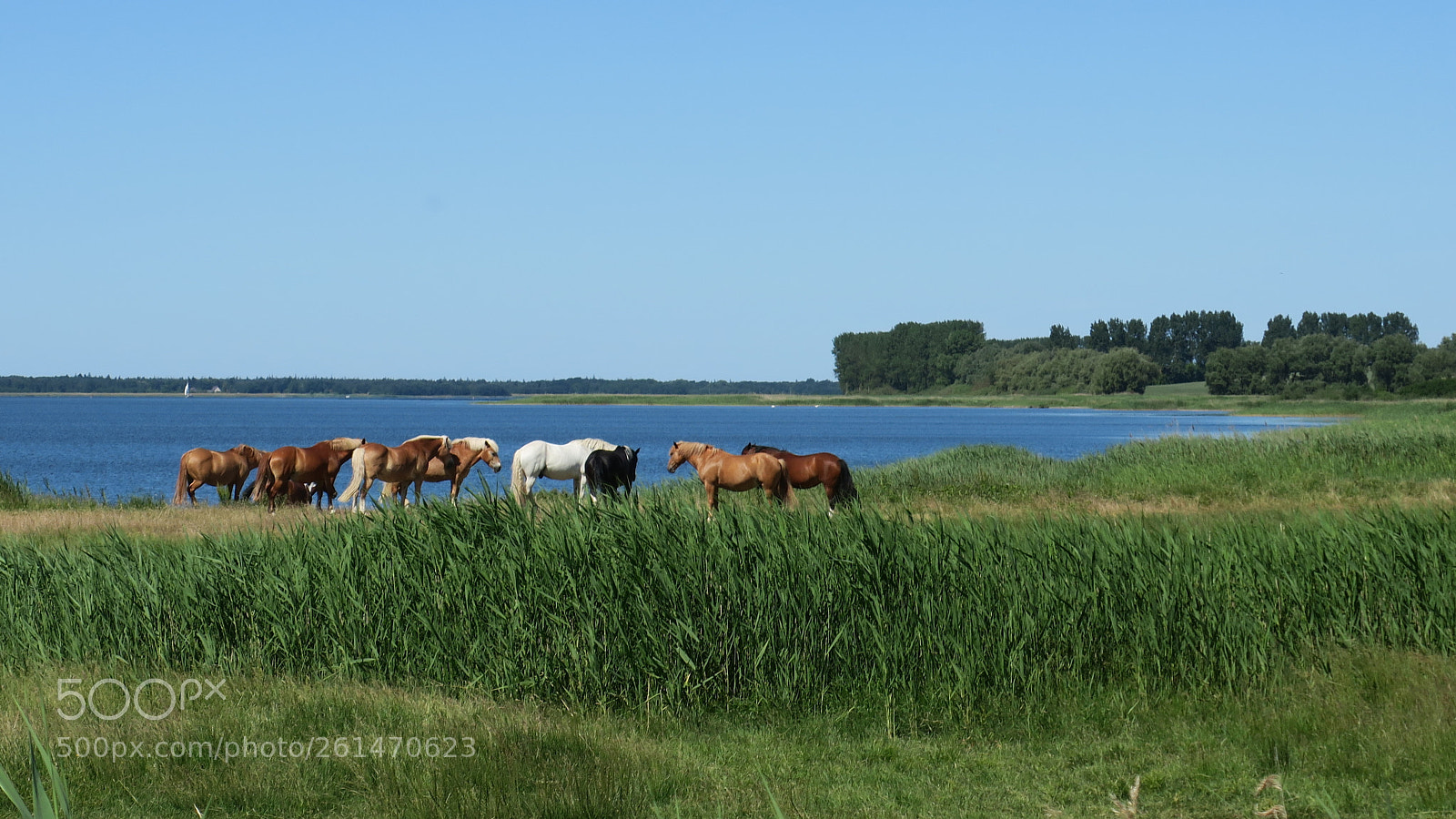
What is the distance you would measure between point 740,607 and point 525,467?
13.8 metres

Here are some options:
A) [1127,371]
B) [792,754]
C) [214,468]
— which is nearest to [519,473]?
[214,468]

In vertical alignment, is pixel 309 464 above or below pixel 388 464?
below

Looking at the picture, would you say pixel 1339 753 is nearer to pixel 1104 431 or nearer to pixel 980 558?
pixel 980 558

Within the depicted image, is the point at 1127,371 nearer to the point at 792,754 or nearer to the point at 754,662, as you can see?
the point at 754,662

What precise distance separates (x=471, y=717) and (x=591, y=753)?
43.9 inches

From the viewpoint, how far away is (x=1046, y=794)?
25.1ft

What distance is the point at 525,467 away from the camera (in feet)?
75.8

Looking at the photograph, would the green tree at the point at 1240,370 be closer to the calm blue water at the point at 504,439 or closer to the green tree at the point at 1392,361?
the calm blue water at the point at 504,439

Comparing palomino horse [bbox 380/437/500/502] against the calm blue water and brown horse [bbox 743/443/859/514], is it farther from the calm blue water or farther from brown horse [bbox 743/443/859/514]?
the calm blue water

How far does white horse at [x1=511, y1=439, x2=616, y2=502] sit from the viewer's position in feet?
75.4

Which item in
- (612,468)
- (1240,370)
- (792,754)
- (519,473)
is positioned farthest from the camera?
(1240,370)

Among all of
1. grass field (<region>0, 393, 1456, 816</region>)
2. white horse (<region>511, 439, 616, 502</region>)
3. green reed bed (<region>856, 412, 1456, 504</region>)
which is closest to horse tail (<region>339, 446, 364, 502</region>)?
white horse (<region>511, 439, 616, 502</region>)

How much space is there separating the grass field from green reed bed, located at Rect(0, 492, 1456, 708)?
3 cm

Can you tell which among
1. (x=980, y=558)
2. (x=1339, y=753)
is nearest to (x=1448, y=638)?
(x=1339, y=753)
